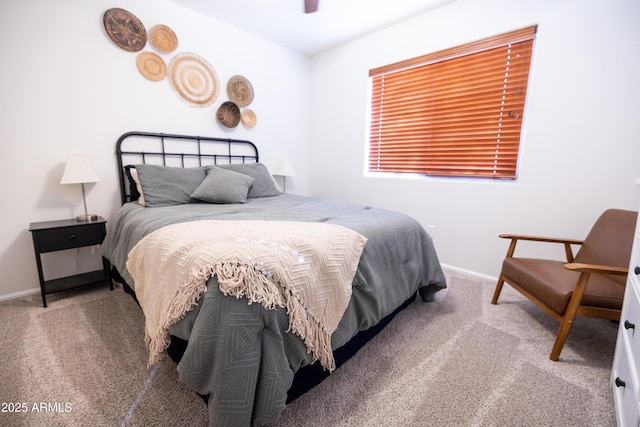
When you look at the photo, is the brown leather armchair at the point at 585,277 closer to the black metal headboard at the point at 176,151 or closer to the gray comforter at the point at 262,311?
the gray comforter at the point at 262,311

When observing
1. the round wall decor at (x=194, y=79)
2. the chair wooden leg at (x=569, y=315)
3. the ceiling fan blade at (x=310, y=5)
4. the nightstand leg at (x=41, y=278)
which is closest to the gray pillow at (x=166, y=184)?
the nightstand leg at (x=41, y=278)

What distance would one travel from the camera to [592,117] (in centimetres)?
194

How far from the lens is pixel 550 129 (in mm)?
2107

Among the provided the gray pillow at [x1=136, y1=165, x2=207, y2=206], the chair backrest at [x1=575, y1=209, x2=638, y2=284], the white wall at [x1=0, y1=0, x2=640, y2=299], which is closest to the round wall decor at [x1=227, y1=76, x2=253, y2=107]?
the white wall at [x1=0, y1=0, x2=640, y2=299]

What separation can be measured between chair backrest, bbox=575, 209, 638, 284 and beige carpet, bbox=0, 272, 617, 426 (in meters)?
0.45

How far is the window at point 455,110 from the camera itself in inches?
90.5

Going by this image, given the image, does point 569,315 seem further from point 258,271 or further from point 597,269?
point 258,271

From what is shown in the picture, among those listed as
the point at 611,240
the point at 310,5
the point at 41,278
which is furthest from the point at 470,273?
the point at 41,278

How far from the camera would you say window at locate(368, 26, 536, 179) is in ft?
7.54

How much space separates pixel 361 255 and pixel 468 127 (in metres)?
1.94

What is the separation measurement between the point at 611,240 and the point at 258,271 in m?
2.16

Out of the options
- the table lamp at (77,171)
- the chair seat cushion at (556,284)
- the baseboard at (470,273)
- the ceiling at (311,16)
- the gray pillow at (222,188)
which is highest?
the ceiling at (311,16)

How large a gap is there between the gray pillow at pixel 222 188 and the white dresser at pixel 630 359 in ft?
7.66

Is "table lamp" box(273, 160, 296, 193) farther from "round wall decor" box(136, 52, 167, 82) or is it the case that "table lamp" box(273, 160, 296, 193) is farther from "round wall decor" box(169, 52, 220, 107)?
"round wall decor" box(136, 52, 167, 82)
